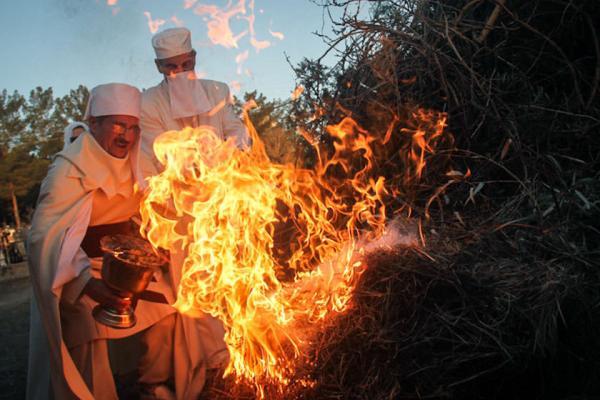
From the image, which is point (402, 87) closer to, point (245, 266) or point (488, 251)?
point (488, 251)

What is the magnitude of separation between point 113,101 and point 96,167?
534 mm

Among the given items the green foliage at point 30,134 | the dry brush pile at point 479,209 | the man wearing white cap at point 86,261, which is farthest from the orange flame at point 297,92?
→ the green foliage at point 30,134

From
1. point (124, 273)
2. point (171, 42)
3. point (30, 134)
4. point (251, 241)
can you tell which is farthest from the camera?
point (30, 134)

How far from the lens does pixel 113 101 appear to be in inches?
155

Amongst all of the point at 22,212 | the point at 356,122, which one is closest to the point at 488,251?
the point at 356,122

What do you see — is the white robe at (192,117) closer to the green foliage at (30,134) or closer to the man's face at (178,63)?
the man's face at (178,63)

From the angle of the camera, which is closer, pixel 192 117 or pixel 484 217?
pixel 484 217

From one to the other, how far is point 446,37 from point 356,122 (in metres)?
1.20

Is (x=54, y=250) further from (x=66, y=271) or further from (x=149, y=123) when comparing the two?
(x=149, y=123)

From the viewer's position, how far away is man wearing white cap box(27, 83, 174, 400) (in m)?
3.54

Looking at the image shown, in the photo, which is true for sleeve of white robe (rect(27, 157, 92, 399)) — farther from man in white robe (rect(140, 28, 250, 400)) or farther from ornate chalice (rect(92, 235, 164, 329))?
man in white robe (rect(140, 28, 250, 400))

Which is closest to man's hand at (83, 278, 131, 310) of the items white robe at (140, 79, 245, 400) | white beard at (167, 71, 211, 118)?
white robe at (140, 79, 245, 400)

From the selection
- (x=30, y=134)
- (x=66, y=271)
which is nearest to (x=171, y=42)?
(x=66, y=271)

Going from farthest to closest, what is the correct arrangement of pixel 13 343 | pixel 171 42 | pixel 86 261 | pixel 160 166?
pixel 13 343 → pixel 171 42 → pixel 160 166 → pixel 86 261
